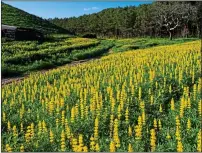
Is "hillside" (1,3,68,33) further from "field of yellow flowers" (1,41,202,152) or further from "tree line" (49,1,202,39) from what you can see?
"field of yellow flowers" (1,41,202,152)

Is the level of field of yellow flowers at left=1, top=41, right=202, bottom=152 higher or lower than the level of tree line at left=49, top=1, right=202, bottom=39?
lower

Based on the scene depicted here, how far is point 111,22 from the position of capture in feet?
334

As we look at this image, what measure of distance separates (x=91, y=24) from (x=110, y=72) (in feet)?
318

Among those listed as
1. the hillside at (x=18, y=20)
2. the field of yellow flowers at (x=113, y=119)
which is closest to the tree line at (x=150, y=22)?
the hillside at (x=18, y=20)

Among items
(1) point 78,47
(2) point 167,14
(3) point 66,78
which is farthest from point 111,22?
(3) point 66,78

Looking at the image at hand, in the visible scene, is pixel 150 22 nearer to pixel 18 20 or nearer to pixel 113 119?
pixel 18 20

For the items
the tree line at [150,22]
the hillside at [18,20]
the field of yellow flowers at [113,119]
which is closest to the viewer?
the field of yellow flowers at [113,119]

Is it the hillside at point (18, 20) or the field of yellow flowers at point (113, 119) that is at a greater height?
A: the hillside at point (18, 20)

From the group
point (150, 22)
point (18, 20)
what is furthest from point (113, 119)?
point (150, 22)

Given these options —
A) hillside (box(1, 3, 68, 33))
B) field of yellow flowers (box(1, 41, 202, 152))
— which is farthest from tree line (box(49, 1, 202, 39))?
field of yellow flowers (box(1, 41, 202, 152))

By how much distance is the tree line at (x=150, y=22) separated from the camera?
57.7 metres

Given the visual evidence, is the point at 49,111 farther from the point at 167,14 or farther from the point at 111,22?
the point at 111,22

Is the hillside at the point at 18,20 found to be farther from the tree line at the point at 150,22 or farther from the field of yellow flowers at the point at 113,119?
the field of yellow flowers at the point at 113,119

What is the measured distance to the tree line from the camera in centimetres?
5769
